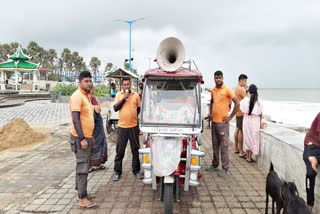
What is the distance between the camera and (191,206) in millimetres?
4227

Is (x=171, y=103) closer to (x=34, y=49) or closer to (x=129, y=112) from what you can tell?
(x=129, y=112)

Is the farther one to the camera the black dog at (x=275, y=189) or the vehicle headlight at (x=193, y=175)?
the vehicle headlight at (x=193, y=175)

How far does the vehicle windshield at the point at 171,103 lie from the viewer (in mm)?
4387

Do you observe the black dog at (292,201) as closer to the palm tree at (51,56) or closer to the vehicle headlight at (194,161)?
the vehicle headlight at (194,161)

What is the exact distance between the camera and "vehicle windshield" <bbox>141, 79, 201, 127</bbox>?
4.39 metres

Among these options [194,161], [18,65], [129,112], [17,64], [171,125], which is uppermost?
[17,64]

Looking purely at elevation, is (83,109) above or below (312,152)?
above

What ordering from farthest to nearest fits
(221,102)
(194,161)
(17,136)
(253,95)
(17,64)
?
(17,64), (17,136), (253,95), (221,102), (194,161)

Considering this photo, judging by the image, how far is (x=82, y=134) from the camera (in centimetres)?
397

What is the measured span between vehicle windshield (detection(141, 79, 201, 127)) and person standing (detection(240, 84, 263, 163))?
6.99 ft

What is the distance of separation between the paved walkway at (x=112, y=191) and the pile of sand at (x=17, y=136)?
1.73 m

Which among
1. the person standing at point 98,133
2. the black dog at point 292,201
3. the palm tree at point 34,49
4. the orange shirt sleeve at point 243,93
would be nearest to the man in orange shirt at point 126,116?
the person standing at point 98,133

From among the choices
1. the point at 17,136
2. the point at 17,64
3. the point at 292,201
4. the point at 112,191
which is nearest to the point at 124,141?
the point at 112,191

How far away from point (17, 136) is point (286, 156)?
305 inches
